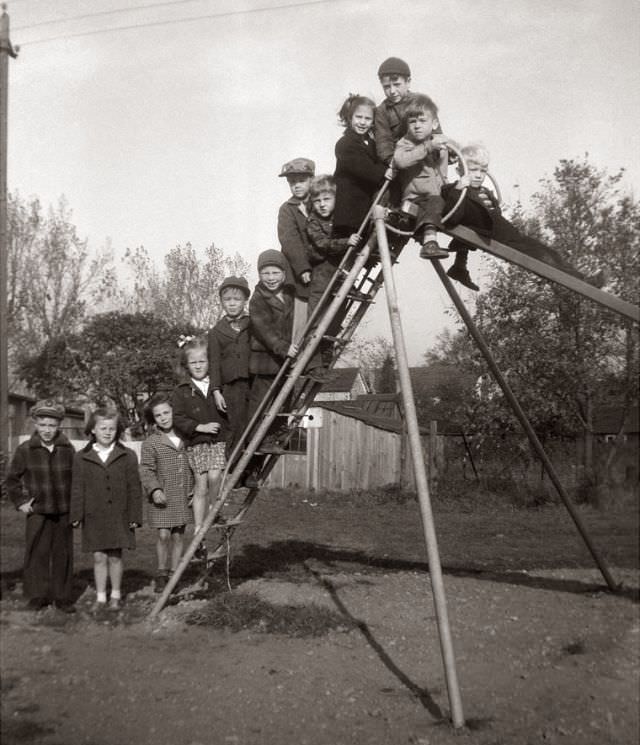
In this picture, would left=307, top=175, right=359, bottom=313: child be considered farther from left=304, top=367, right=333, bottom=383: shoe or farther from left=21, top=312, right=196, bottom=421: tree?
left=21, top=312, right=196, bottom=421: tree

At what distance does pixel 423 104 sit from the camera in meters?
4.97

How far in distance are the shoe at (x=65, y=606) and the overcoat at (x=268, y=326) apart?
8.20 ft

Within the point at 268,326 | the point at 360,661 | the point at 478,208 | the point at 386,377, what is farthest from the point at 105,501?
the point at 478,208

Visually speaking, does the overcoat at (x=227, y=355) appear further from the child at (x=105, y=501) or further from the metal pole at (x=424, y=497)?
the metal pole at (x=424, y=497)

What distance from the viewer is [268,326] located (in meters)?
6.18

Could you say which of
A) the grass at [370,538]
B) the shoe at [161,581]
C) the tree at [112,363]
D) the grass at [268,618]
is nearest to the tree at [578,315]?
the grass at [370,538]

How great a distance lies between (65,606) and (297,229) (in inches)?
148

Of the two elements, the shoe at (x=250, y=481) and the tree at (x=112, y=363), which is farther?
the tree at (x=112, y=363)

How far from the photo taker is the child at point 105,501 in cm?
641

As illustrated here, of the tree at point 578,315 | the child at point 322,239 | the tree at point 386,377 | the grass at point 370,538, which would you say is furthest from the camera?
the tree at point 386,377

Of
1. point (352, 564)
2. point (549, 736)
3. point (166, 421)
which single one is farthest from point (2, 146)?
point (549, 736)

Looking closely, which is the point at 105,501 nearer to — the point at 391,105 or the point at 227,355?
the point at 227,355

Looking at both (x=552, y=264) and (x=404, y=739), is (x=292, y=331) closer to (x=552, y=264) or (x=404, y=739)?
(x=552, y=264)

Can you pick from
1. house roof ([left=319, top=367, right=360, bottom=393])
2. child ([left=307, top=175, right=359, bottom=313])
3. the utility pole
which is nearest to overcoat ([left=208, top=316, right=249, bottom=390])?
child ([left=307, top=175, right=359, bottom=313])
